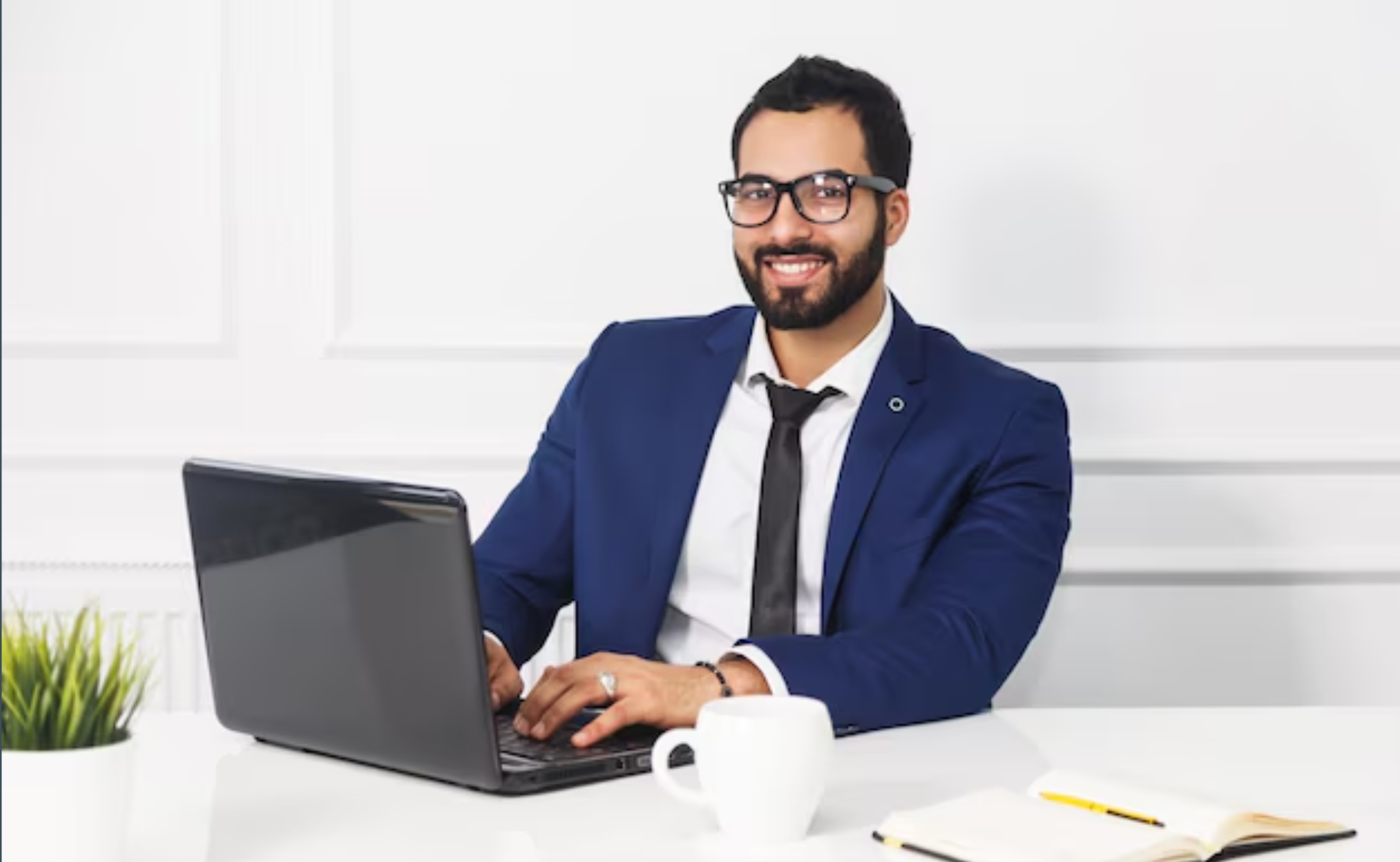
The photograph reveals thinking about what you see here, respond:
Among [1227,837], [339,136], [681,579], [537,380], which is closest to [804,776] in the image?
[1227,837]

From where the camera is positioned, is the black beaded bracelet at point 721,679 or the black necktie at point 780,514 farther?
the black necktie at point 780,514

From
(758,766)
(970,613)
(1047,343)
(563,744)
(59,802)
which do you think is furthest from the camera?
(1047,343)

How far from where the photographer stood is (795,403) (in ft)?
7.59

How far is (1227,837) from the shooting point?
1318mm

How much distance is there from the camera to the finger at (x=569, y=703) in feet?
5.47

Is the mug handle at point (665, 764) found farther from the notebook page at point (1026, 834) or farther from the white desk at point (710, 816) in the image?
the notebook page at point (1026, 834)

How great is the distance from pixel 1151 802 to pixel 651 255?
70.1 inches

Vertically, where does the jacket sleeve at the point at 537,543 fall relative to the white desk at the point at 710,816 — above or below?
above

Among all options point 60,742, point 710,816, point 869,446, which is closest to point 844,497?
point 869,446

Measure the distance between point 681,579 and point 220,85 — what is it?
1.29 m

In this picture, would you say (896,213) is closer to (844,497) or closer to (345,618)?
(844,497)

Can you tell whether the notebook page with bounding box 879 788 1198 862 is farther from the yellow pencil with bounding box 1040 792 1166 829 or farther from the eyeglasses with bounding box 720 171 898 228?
the eyeglasses with bounding box 720 171 898 228

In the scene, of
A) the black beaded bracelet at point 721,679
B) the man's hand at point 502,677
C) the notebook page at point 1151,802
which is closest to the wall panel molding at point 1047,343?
the man's hand at point 502,677

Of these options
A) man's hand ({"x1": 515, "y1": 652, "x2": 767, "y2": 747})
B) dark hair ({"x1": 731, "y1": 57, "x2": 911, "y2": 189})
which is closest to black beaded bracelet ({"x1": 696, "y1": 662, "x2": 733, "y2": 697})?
man's hand ({"x1": 515, "y1": 652, "x2": 767, "y2": 747})
